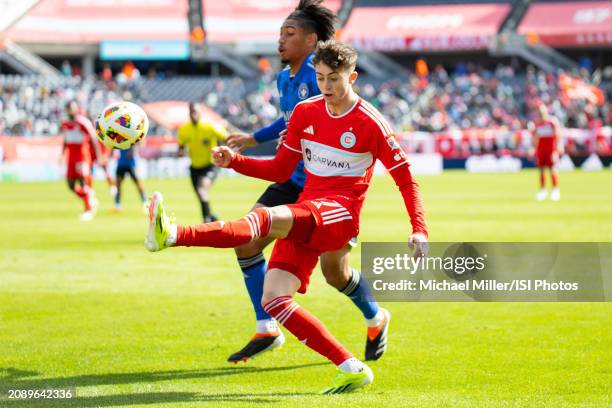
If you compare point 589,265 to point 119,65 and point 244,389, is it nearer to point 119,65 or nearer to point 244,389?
point 244,389

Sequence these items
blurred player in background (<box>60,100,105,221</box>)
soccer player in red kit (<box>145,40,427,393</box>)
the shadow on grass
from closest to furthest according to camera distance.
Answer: the shadow on grass < soccer player in red kit (<box>145,40,427,393</box>) < blurred player in background (<box>60,100,105,221</box>)

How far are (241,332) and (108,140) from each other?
2.02 meters

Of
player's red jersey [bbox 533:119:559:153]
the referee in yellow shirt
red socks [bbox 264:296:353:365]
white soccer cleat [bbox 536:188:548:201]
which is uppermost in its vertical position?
red socks [bbox 264:296:353:365]

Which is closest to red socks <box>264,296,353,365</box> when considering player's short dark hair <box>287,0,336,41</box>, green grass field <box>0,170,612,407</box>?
green grass field <box>0,170,612,407</box>

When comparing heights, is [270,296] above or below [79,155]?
above

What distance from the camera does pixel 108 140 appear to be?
7.76 metres

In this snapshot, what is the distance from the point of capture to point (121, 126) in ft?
25.7

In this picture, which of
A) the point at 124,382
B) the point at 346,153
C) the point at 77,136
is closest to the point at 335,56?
the point at 346,153

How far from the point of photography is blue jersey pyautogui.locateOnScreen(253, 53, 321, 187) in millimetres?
7664

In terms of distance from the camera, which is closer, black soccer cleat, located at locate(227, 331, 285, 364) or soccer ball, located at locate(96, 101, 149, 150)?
black soccer cleat, located at locate(227, 331, 285, 364)

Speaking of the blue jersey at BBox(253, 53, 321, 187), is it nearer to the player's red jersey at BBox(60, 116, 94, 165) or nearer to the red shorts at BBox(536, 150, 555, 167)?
the player's red jersey at BBox(60, 116, 94, 165)

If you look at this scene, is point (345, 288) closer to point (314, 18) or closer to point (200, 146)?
point (314, 18)

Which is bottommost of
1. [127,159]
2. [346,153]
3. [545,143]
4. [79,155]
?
[545,143]

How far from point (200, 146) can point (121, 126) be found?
10140mm
